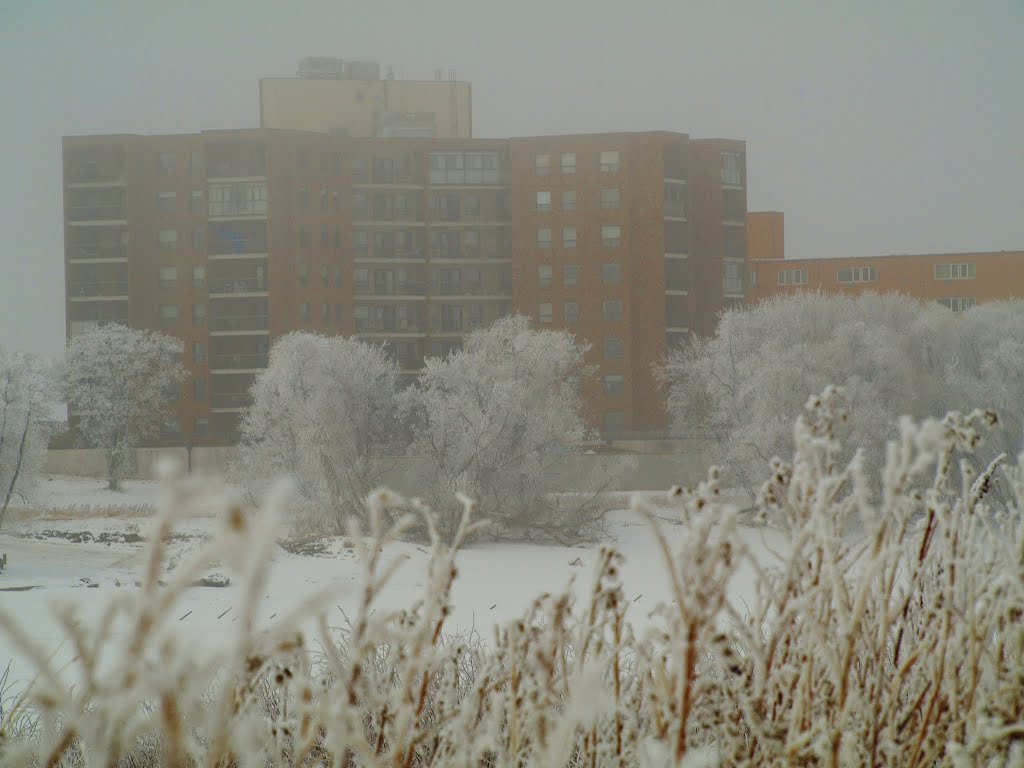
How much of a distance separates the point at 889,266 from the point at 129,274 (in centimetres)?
2931

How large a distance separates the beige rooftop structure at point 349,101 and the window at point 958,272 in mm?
21234

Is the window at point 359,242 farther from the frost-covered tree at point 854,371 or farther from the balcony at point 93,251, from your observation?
the frost-covered tree at point 854,371

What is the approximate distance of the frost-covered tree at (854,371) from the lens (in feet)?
82.9

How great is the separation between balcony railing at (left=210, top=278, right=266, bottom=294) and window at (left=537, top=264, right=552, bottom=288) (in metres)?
9.98

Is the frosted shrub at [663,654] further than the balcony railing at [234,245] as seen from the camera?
No

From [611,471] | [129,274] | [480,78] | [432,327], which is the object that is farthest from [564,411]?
[480,78]

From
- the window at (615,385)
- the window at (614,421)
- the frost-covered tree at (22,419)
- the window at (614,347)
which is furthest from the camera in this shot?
the window at (614,347)

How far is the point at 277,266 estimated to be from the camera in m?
42.3

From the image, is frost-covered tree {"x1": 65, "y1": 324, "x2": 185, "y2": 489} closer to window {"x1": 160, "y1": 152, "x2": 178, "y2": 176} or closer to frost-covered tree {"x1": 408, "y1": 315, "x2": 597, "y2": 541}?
window {"x1": 160, "y1": 152, "x2": 178, "y2": 176}

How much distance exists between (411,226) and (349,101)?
9.03 meters

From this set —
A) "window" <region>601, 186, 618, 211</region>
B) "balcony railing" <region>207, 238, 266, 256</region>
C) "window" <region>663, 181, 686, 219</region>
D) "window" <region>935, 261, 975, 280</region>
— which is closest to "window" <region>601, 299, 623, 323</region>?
"window" <region>601, 186, 618, 211</region>

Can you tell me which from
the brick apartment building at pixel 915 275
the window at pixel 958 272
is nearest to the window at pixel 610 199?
the brick apartment building at pixel 915 275

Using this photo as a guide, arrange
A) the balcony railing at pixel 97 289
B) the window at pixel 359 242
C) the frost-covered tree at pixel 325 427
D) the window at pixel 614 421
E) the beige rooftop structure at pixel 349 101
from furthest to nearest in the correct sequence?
the beige rooftop structure at pixel 349 101 → the window at pixel 359 242 → the balcony railing at pixel 97 289 → the window at pixel 614 421 → the frost-covered tree at pixel 325 427

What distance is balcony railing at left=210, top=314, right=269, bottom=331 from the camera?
42.0 metres
